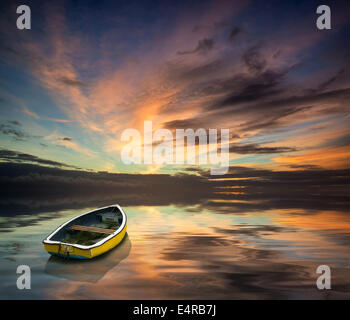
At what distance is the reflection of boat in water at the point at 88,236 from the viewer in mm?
10977

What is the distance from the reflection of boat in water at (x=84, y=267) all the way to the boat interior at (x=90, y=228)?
1781mm

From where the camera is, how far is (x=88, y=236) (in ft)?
48.2

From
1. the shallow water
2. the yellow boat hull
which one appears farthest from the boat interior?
the yellow boat hull

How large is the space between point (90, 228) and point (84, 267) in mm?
3520

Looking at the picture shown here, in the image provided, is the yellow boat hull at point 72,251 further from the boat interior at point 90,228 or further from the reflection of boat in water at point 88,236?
the boat interior at point 90,228

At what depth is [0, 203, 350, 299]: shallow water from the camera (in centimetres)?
884

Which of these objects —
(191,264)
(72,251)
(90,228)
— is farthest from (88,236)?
(191,264)

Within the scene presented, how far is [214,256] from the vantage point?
1271 centimetres

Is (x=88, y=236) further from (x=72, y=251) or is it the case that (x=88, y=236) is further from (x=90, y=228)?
(x=72, y=251)

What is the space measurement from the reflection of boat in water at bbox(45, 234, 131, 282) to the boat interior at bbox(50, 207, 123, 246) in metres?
1.78

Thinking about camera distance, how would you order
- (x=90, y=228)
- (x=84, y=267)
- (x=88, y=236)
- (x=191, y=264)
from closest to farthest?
(x=84, y=267)
(x=191, y=264)
(x=90, y=228)
(x=88, y=236)

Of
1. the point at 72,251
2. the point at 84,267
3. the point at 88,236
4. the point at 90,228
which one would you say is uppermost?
the point at 90,228

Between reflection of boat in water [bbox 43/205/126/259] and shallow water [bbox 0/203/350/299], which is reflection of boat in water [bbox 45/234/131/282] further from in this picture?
reflection of boat in water [bbox 43/205/126/259]

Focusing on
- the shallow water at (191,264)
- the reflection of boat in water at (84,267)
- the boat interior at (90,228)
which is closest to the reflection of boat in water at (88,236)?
the boat interior at (90,228)
